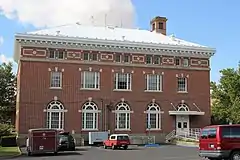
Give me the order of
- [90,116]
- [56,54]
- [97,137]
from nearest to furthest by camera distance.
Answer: [97,137] → [56,54] → [90,116]

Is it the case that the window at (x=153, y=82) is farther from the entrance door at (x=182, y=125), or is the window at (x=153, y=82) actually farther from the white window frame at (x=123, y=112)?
the entrance door at (x=182, y=125)

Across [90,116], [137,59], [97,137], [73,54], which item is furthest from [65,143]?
[137,59]

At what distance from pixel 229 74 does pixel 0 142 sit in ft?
110

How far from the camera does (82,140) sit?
48.1m

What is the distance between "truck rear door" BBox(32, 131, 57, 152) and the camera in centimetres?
3316

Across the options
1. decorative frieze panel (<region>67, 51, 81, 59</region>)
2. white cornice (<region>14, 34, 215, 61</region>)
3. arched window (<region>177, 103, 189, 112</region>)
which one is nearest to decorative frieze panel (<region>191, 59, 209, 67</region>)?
white cornice (<region>14, 34, 215, 61</region>)

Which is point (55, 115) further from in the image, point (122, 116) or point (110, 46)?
point (110, 46)

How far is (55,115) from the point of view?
4834 centimetres

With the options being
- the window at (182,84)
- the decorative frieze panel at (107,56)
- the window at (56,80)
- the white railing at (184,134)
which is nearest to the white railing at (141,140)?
the white railing at (184,134)

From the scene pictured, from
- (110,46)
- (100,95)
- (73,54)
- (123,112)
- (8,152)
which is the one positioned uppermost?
(110,46)

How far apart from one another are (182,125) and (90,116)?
11962 millimetres

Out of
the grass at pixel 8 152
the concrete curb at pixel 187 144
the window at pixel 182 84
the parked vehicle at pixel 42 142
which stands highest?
the window at pixel 182 84

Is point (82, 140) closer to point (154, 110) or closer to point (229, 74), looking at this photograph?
point (154, 110)

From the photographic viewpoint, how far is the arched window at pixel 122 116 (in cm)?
5041
